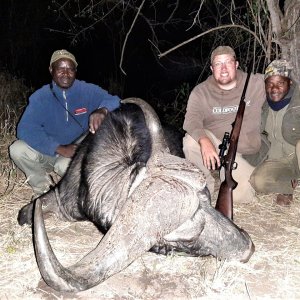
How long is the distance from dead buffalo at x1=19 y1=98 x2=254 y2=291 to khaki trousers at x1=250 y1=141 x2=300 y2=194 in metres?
1.45

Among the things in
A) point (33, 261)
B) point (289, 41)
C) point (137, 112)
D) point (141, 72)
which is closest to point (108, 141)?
point (137, 112)

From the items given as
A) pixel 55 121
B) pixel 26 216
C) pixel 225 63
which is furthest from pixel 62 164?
pixel 225 63

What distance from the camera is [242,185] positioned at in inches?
212

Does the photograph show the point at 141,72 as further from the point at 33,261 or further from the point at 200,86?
the point at 33,261

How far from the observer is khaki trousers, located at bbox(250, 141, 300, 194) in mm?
5188

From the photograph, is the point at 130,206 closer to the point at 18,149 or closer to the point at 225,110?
the point at 225,110

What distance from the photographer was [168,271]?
3844 mm

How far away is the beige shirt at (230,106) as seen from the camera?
5.22 metres

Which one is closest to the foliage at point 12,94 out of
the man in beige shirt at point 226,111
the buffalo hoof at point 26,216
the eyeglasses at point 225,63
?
the buffalo hoof at point 26,216

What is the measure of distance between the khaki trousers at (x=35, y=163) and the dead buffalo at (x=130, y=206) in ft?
2.21

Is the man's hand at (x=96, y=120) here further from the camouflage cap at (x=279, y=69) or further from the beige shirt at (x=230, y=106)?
Result: the camouflage cap at (x=279, y=69)

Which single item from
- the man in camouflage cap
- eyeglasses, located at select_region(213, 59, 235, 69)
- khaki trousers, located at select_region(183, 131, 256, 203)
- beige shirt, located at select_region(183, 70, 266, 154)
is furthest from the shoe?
eyeglasses, located at select_region(213, 59, 235, 69)

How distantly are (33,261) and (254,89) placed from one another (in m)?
2.87

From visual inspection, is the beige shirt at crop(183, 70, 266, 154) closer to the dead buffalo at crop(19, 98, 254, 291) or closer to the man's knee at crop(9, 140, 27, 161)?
the dead buffalo at crop(19, 98, 254, 291)
